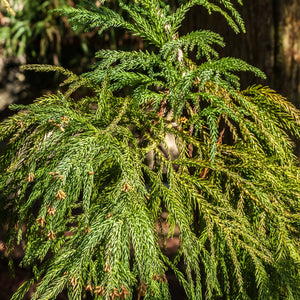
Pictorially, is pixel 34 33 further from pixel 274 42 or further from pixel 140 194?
pixel 140 194

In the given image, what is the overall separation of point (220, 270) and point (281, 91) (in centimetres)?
71

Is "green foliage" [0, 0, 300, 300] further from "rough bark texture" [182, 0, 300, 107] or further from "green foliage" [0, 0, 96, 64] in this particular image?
"green foliage" [0, 0, 96, 64]

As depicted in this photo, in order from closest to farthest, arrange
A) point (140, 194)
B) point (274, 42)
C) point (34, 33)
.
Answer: point (140, 194)
point (274, 42)
point (34, 33)

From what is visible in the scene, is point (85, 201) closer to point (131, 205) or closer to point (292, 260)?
point (131, 205)

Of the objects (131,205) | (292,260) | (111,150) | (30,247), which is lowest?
(292,260)

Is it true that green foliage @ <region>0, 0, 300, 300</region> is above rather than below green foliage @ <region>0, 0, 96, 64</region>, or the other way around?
below

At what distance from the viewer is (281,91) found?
1146 mm

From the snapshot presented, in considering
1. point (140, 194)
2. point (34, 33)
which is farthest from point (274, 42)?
point (34, 33)

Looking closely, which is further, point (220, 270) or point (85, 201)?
point (220, 270)

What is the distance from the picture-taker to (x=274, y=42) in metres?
1.11

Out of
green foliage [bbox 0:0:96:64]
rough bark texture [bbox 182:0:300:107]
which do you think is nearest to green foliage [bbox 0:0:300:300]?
rough bark texture [bbox 182:0:300:107]

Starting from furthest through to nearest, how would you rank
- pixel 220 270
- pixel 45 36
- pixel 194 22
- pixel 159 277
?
pixel 45 36 < pixel 194 22 < pixel 220 270 < pixel 159 277

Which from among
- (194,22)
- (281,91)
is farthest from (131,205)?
(194,22)

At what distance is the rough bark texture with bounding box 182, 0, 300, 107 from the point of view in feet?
3.47
